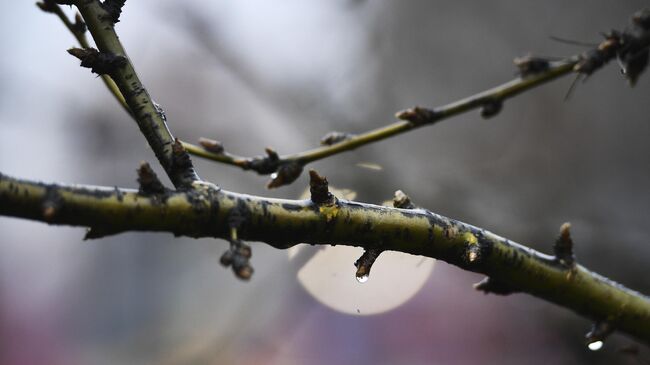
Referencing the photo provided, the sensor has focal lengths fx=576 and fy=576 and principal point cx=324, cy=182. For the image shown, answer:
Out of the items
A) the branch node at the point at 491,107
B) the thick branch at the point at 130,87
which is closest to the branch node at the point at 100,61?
the thick branch at the point at 130,87

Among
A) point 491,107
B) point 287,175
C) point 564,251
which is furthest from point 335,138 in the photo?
point 564,251

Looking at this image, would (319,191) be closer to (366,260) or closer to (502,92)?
(366,260)

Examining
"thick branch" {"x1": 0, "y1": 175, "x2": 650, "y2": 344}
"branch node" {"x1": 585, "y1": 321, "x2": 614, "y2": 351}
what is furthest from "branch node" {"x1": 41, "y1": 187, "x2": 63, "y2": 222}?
"branch node" {"x1": 585, "y1": 321, "x2": 614, "y2": 351}

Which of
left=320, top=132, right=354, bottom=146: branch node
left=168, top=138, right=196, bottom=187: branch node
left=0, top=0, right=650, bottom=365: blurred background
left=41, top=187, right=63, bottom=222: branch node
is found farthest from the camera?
left=0, top=0, right=650, bottom=365: blurred background

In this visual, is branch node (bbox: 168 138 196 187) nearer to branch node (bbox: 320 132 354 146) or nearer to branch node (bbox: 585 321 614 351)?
branch node (bbox: 320 132 354 146)

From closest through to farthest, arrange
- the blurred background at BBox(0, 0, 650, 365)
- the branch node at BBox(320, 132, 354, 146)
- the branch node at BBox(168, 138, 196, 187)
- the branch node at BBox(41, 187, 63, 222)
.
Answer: the branch node at BBox(41, 187, 63, 222)
the branch node at BBox(168, 138, 196, 187)
the branch node at BBox(320, 132, 354, 146)
the blurred background at BBox(0, 0, 650, 365)

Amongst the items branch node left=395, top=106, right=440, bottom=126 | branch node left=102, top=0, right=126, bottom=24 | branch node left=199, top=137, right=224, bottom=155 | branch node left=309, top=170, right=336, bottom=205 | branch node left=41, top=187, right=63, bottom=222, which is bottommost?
branch node left=41, top=187, right=63, bottom=222

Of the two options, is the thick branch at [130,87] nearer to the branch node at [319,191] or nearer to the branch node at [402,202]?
the branch node at [319,191]
